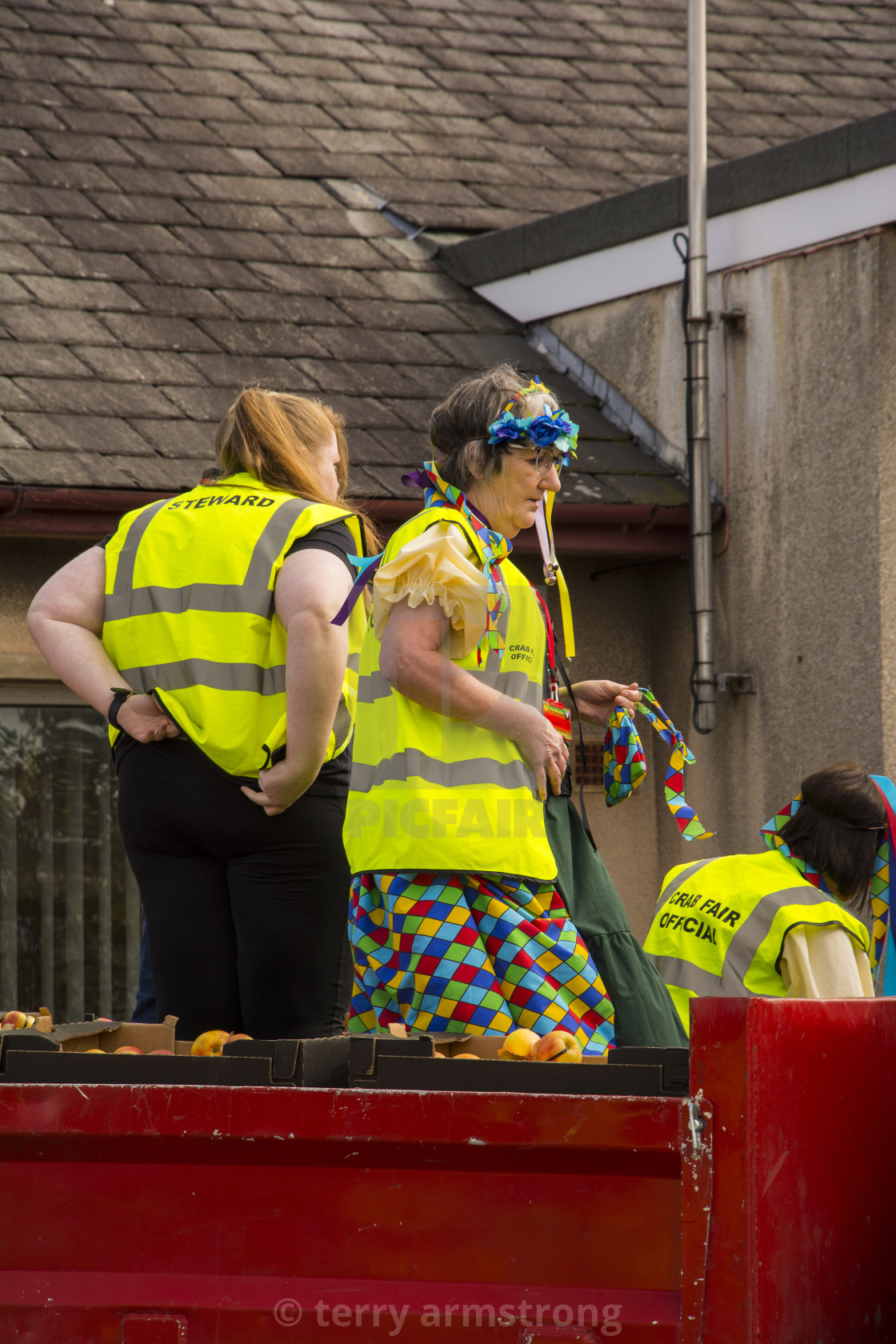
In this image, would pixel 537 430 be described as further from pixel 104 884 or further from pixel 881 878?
pixel 104 884

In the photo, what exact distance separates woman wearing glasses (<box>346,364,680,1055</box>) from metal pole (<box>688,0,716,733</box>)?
285 centimetres

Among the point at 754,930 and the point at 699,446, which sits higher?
the point at 699,446

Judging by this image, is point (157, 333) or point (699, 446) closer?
point (699, 446)

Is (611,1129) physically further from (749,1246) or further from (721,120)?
(721,120)

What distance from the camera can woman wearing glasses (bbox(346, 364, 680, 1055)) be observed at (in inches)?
120

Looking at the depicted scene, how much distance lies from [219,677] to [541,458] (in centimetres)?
78

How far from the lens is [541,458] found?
3275mm

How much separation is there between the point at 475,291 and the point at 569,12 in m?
2.70

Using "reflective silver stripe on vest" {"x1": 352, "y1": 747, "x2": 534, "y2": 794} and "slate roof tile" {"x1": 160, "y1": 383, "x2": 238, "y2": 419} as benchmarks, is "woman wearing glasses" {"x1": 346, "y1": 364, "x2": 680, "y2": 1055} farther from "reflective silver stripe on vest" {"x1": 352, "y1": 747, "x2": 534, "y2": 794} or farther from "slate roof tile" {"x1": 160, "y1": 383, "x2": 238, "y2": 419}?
"slate roof tile" {"x1": 160, "y1": 383, "x2": 238, "y2": 419}

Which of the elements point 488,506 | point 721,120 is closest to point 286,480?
point 488,506

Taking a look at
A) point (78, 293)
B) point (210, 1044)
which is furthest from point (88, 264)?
point (210, 1044)

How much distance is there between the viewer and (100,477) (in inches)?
221

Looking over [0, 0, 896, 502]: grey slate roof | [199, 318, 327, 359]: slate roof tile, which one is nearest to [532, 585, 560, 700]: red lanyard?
[0, 0, 896, 502]: grey slate roof

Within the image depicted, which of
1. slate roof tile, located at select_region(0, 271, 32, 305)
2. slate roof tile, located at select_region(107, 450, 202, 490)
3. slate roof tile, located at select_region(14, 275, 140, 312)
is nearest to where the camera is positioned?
slate roof tile, located at select_region(107, 450, 202, 490)
